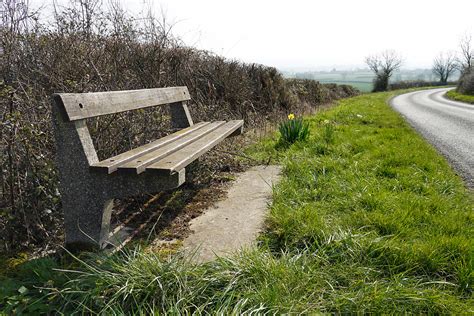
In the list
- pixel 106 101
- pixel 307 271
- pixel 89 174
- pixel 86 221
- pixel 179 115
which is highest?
pixel 106 101

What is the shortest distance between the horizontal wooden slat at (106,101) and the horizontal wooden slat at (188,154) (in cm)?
55

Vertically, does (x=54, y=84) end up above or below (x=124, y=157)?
above

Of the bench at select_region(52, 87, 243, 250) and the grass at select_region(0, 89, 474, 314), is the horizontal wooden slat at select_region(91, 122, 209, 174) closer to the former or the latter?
the bench at select_region(52, 87, 243, 250)

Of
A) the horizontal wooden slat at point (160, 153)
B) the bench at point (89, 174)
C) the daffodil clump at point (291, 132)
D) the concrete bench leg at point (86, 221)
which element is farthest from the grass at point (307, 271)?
the daffodil clump at point (291, 132)

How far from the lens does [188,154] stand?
7.66 feet

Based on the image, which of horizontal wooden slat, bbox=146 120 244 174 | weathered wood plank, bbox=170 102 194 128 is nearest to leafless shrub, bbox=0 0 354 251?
weathered wood plank, bbox=170 102 194 128

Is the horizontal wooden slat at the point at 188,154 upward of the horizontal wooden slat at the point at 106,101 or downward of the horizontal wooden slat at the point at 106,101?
downward

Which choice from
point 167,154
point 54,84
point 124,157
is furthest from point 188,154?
point 54,84

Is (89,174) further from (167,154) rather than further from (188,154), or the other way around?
(188,154)

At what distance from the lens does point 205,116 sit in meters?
5.05

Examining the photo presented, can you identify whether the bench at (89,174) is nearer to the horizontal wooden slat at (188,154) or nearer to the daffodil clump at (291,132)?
the horizontal wooden slat at (188,154)

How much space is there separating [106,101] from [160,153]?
531 millimetres

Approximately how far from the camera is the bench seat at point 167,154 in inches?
76.3

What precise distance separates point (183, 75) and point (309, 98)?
30.2 feet
